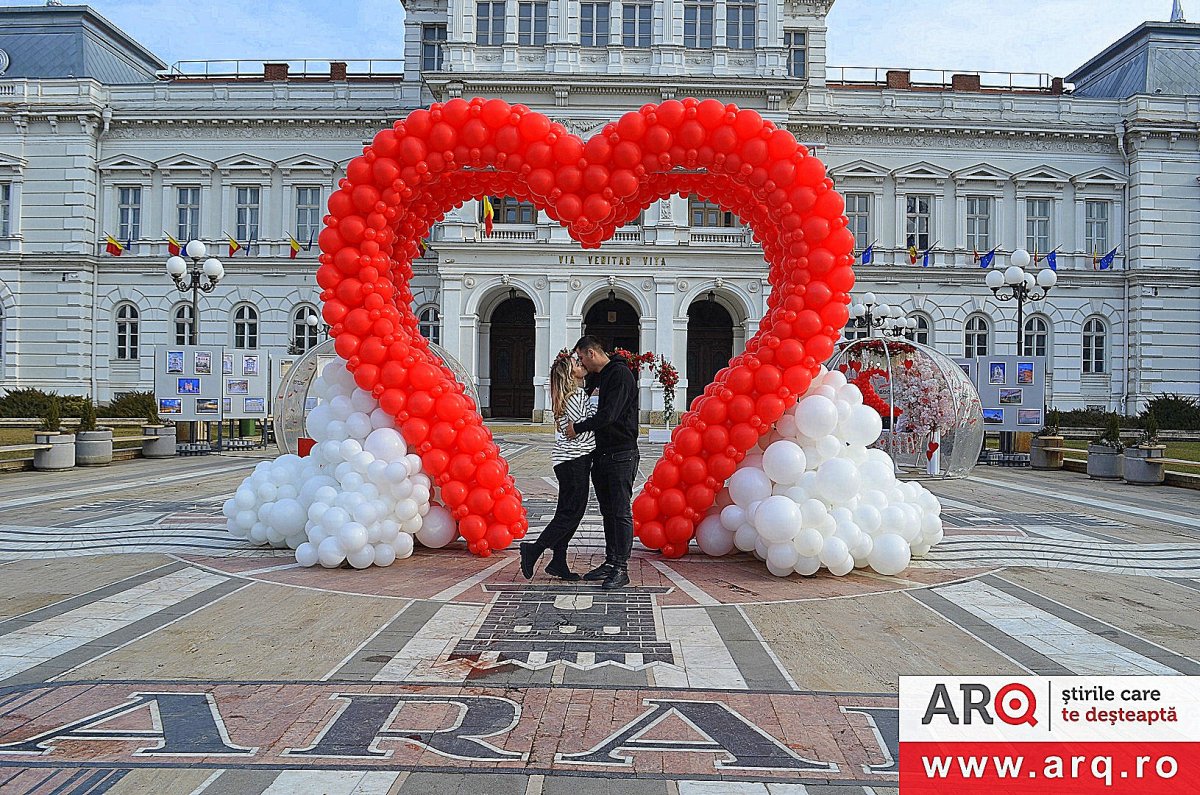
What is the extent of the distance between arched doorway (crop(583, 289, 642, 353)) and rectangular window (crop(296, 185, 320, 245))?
12.7 metres

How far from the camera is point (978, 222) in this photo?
39594 millimetres

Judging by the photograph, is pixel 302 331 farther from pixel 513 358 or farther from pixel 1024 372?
pixel 1024 372

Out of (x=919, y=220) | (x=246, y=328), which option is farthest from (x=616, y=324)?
(x=246, y=328)

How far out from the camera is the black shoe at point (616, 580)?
7711mm

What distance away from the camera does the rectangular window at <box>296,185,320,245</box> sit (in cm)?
4000

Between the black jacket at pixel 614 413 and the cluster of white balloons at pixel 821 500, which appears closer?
the black jacket at pixel 614 413

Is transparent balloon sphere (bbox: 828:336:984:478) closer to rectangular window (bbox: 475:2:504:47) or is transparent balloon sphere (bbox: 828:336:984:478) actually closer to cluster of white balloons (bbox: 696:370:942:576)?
cluster of white balloons (bbox: 696:370:942:576)

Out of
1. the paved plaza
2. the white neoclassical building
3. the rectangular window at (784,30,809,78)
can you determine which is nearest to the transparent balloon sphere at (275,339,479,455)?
the paved plaza

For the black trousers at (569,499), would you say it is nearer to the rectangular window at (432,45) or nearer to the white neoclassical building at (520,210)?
the white neoclassical building at (520,210)

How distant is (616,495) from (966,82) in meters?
41.7

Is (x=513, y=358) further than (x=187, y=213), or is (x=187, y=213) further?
(x=513, y=358)

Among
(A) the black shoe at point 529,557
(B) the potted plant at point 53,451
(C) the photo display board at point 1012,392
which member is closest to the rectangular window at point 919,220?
(C) the photo display board at point 1012,392

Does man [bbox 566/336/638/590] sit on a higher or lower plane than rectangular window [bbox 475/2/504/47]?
lower

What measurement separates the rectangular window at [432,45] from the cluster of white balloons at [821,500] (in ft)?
122
